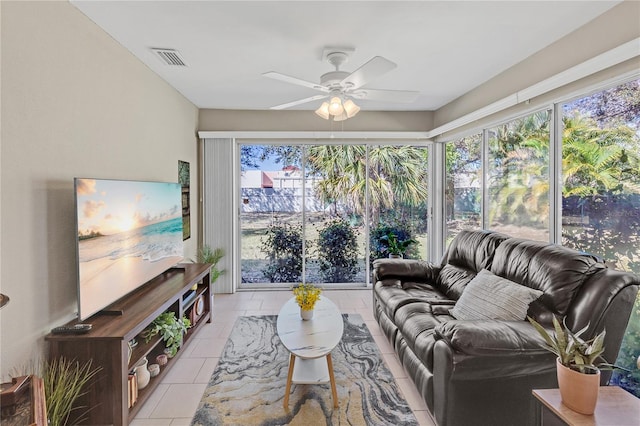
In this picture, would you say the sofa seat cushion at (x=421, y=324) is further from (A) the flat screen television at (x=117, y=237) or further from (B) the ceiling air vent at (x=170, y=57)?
(B) the ceiling air vent at (x=170, y=57)

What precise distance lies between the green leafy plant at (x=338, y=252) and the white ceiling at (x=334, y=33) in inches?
88.5

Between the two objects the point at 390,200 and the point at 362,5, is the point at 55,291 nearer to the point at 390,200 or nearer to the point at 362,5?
the point at 362,5

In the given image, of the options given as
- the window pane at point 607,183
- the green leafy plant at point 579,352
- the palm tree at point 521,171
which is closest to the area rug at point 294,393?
the green leafy plant at point 579,352

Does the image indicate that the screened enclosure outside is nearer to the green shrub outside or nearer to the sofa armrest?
the green shrub outside

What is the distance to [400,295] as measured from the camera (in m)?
3.02

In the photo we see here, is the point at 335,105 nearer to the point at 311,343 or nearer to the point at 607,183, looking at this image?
the point at 311,343

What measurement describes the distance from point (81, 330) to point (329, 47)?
257cm

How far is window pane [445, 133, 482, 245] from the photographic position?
13.3 feet

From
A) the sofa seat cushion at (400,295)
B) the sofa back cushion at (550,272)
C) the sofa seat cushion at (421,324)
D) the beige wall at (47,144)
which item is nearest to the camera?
the beige wall at (47,144)

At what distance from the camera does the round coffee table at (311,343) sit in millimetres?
→ 2193

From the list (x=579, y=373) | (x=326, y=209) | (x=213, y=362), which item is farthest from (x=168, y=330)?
(x=326, y=209)

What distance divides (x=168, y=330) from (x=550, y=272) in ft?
8.84

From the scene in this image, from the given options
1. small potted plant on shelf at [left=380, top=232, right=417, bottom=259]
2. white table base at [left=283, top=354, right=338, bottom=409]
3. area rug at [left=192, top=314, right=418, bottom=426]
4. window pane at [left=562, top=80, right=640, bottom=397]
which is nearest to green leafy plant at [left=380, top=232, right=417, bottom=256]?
small potted plant on shelf at [left=380, top=232, right=417, bottom=259]

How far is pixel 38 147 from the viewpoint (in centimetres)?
185
